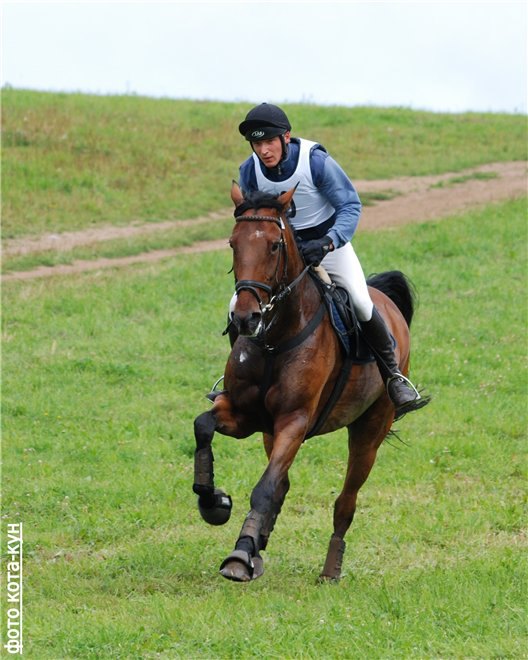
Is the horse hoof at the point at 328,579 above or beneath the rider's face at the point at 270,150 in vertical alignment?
beneath

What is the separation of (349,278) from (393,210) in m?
17.0

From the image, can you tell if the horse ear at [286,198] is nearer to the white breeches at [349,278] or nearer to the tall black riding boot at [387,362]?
the white breeches at [349,278]

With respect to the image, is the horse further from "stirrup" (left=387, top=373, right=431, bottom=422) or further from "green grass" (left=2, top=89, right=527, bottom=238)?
"green grass" (left=2, top=89, right=527, bottom=238)

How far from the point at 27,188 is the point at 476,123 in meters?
16.2

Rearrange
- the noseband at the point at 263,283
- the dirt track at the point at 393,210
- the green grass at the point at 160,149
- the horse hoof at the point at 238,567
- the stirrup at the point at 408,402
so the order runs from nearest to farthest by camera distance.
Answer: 1. the horse hoof at the point at 238,567
2. the noseband at the point at 263,283
3. the stirrup at the point at 408,402
4. the dirt track at the point at 393,210
5. the green grass at the point at 160,149

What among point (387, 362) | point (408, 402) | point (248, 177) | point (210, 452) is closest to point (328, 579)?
point (408, 402)

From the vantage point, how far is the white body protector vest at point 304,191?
741 centimetres

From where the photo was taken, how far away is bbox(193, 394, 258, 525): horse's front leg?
7066 mm

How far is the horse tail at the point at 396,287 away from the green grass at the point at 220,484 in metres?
1.86

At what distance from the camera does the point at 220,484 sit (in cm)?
1052

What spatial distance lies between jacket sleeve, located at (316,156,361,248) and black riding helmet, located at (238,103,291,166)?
51 centimetres

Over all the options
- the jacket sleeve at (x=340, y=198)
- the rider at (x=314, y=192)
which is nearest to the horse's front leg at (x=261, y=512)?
the rider at (x=314, y=192)

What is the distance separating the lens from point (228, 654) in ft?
20.1

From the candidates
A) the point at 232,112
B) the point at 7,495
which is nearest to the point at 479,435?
the point at 7,495
